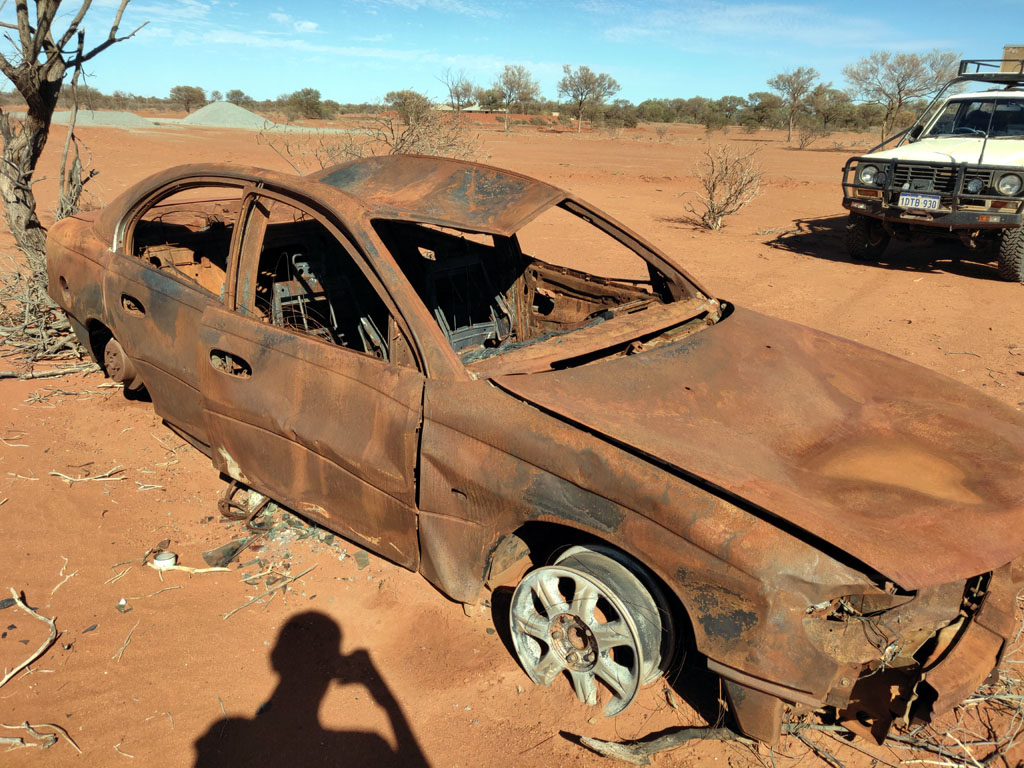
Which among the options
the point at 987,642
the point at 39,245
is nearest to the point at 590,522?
the point at 987,642

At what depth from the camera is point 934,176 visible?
7.99 metres

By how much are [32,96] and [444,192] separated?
15.6ft

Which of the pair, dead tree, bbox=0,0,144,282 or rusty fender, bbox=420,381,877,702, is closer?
rusty fender, bbox=420,381,877,702

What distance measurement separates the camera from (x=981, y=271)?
8.96m

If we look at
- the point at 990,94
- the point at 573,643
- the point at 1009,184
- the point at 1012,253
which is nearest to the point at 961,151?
the point at 1009,184

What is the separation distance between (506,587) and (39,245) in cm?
545

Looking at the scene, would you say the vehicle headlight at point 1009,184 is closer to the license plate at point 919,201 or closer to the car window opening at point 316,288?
the license plate at point 919,201

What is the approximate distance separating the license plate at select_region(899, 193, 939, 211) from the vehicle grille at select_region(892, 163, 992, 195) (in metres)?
0.12

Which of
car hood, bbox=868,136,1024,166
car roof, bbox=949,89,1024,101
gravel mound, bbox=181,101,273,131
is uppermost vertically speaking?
gravel mound, bbox=181,101,273,131

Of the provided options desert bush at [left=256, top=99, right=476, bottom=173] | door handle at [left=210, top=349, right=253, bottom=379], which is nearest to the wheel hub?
door handle at [left=210, top=349, right=253, bottom=379]

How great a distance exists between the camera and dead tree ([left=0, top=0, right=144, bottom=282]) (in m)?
5.37

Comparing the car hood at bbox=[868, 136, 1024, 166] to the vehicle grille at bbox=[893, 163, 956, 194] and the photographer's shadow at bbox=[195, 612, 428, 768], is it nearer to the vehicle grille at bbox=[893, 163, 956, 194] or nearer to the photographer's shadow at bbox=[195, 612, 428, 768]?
the vehicle grille at bbox=[893, 163, 956, 194]

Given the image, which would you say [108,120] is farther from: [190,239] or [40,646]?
[40,646]

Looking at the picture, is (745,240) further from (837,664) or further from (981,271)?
(837,664)
